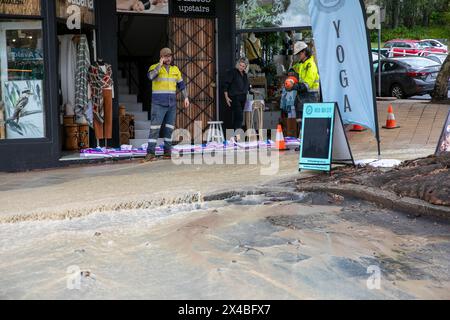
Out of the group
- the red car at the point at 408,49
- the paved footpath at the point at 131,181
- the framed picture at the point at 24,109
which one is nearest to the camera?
the paved footpath at the point at 131,181

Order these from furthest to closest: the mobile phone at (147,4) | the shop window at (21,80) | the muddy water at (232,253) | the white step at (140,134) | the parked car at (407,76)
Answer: the parked car at (407,76) → the white step at (140,134) → the mobile phone at (147,4) → the shop window at (21,80) → the muddy water at (232,253)

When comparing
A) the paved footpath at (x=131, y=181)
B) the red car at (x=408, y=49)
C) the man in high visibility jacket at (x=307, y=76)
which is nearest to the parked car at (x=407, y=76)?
the paved footpath at (x=131, y=181)

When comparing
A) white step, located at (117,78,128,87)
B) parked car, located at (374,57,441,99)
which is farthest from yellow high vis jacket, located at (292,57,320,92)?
parked car, located at (374,57,441,99)

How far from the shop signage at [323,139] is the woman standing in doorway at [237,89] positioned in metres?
4.98

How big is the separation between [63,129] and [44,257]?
705 cm

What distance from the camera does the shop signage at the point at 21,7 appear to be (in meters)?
11.1

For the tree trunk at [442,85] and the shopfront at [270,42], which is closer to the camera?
the shopfront at [270,42]

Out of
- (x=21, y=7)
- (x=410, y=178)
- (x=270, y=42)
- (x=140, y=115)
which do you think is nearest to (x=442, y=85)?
(x=270, y=42)

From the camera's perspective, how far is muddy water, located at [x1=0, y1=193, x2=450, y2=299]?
16.3 ft

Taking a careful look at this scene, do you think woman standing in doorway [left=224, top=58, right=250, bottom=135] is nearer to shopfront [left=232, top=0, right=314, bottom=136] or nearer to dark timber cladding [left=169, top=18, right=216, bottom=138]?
shopfront [left=232, top=0, right=314, bottom=136]

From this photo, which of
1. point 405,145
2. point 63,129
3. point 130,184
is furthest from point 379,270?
point 63,129

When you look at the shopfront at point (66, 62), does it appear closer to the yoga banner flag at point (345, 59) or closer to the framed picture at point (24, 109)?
the framed picture at point (24, 109)

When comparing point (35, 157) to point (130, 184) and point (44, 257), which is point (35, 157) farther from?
point (44, 257)

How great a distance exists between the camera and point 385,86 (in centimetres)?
2450
